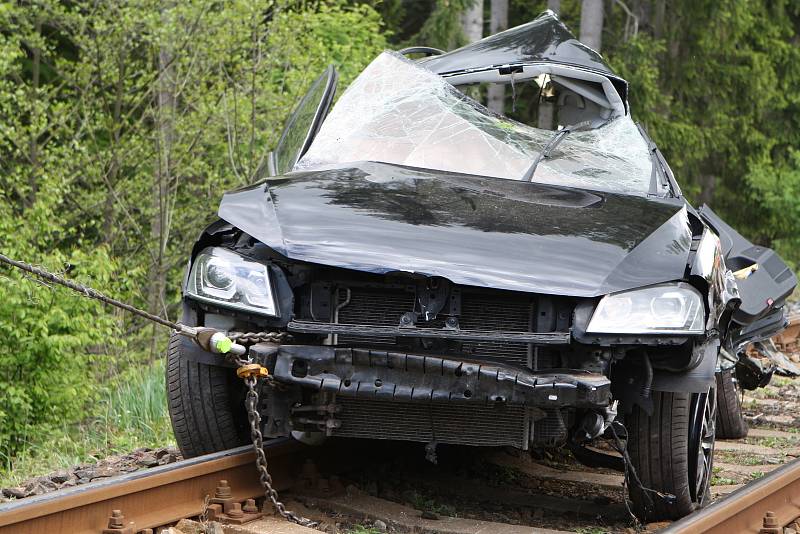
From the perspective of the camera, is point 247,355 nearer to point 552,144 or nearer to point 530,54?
point 552,144

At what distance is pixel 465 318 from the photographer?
4258mm

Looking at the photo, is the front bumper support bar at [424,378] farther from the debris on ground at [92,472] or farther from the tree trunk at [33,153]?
the tree trunk at [33,153]

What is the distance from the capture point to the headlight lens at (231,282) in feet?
14.0

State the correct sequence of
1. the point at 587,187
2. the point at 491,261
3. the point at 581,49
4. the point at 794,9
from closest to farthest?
the point at 491,261
the point at 587,187
the point at 581,49
the point at 794,9

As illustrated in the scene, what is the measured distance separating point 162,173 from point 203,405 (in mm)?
9916

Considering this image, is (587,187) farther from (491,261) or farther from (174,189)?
(174,189)

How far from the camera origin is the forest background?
9961 millimetres

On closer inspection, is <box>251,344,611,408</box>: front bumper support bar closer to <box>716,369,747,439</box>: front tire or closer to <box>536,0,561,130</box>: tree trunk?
<box>536,0,561,130</box>: tree trunk

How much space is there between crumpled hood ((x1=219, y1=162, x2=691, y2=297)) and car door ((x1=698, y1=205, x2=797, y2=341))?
2.50m

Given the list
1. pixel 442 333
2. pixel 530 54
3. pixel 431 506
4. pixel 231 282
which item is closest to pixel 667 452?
pixel 431 506

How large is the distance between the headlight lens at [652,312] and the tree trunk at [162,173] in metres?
10.4

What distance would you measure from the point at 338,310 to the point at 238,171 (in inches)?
428

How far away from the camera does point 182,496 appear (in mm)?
4305

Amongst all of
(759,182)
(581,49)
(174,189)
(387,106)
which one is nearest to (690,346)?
(387,106)
